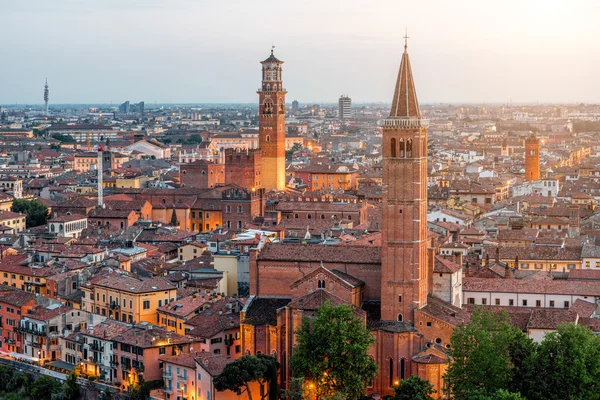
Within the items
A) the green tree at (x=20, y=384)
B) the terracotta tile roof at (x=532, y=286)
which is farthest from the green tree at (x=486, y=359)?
the green tree at (x=20, y=384)

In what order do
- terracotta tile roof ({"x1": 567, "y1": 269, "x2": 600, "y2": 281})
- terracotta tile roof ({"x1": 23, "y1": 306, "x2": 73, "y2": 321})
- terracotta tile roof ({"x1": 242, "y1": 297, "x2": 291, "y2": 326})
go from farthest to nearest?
terracotta tile roof ({"x1": 567, "y1": 269, "x2": 600, "y2": 281})
terracotta tile roof ({"x1": 23, "y1": 306, "x2": 73, "y2": 321})
terracotta tile roof ({"x1": 242, "y1": 297, "x2": 291, "y2": 326})

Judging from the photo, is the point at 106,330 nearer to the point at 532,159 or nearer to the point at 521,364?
the point at 521,364

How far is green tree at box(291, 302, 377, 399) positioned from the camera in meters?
25.5

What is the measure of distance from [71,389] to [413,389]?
10246mm

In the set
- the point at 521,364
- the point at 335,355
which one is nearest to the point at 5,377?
the point at 335,355

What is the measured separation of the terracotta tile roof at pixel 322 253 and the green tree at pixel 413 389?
4.53 m

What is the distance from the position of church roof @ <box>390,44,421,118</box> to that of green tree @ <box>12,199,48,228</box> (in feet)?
97.9

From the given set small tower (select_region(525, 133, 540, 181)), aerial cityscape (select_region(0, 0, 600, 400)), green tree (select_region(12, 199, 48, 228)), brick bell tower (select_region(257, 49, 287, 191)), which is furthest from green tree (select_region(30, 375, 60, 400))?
small tower (select_region(525, 133, 540, 181))

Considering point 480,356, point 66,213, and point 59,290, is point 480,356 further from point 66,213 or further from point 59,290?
point 66,213

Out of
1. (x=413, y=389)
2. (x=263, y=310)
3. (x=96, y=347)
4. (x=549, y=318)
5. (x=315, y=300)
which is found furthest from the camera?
(x=96, y=347)

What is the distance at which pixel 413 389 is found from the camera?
24.9 meters

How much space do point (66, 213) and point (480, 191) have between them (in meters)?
23.4

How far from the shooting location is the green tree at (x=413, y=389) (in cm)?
2470

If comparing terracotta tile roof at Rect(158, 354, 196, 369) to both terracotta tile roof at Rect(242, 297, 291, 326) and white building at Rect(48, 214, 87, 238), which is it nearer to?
terracotta tile roof at Rect(242, 297, 291, 326)
